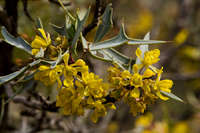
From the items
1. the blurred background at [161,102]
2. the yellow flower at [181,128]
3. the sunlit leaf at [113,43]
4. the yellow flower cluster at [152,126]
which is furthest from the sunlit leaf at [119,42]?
the yellow flower at [181,128]

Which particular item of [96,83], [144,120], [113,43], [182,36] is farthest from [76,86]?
[182,36]

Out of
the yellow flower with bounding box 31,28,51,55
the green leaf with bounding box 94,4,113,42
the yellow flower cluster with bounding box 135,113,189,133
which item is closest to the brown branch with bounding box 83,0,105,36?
the green leaf with bounding box 94,4,113,42

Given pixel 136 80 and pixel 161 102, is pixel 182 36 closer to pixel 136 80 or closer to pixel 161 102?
pixel 161 102

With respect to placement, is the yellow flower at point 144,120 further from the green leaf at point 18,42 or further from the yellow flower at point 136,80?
the green leaf at point 18,42

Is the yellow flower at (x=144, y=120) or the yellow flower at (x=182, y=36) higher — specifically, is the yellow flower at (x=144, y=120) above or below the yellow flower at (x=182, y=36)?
below

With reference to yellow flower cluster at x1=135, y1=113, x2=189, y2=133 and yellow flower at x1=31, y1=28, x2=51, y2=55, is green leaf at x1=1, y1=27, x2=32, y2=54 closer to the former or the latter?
yellow flower at x1=31, y1=28, x2=51, y2=55

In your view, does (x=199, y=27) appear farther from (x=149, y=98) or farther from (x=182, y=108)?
(x=149, y=98)

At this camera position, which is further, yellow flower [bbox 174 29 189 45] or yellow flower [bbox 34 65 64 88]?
yellow flower [bbox 174 29 189 45]

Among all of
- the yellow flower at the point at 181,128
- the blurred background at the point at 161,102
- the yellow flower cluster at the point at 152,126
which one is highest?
the blurred background at the point at 161,102
